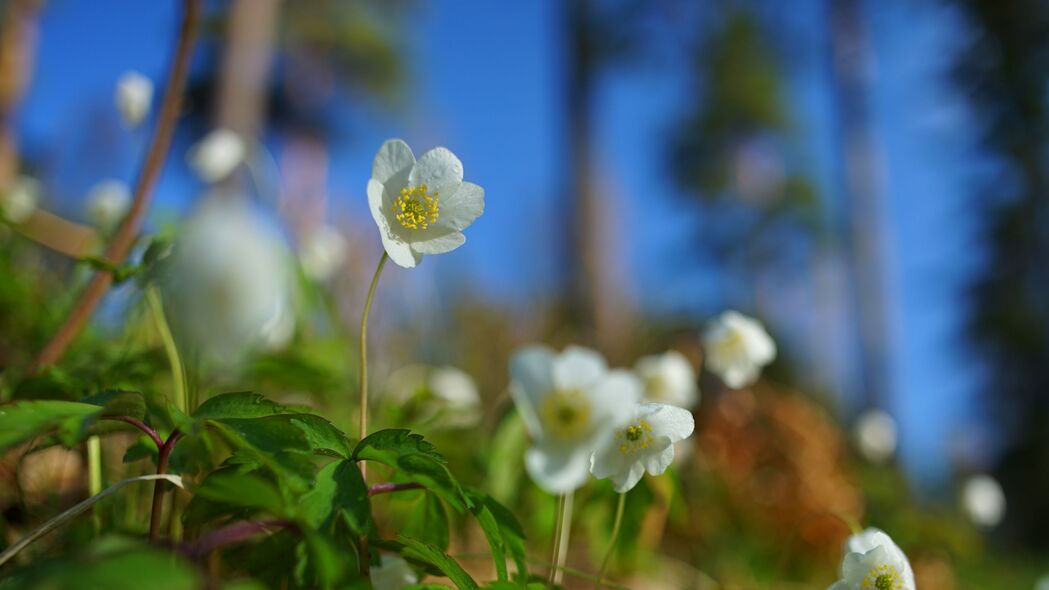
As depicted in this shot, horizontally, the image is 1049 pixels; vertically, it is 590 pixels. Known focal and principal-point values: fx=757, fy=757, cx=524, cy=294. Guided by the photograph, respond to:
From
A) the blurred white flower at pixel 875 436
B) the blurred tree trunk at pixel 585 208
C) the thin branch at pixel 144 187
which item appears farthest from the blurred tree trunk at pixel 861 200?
the thin branch at pixel 144 187

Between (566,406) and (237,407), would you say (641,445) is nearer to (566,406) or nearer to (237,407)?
(566,406)

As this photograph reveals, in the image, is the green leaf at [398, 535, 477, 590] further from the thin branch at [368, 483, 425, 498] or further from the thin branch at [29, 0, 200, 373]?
the thin branch at [29, 0, 200, 373]

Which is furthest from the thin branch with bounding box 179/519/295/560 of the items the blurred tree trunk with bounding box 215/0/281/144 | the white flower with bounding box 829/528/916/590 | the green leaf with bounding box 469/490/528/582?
the blurred tree trunk with bounding box 215/0/281/144

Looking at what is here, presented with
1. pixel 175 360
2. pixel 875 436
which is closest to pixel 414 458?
pixel 175 360

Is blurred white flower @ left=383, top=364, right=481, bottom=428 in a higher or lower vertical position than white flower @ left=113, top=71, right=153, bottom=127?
lower

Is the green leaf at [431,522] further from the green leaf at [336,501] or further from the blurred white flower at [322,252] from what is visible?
the blurred white flower at [322,252]

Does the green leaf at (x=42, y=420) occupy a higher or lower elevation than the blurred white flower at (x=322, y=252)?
lower

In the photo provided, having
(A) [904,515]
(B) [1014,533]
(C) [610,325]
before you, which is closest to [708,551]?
(A) [904,515]
